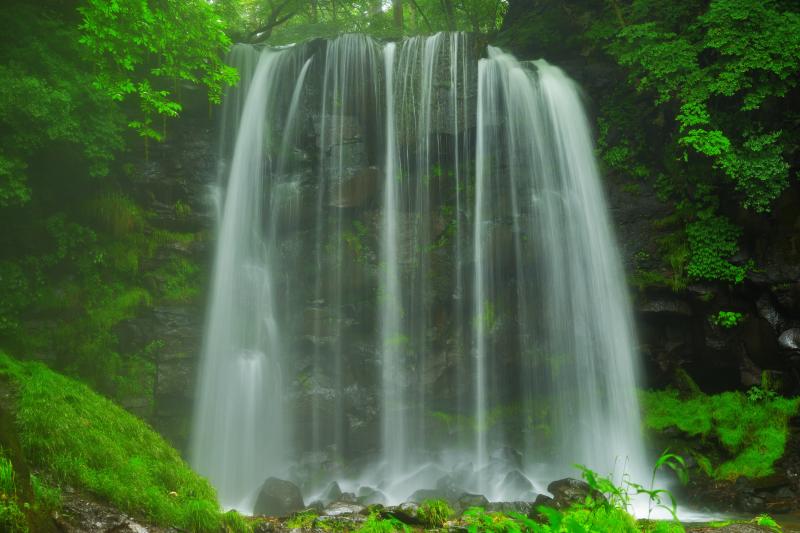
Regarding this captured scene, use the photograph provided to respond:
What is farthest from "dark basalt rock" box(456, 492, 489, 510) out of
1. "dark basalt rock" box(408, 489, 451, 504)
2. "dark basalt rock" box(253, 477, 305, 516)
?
"dark basalt rock" box(253, 477, 305, 516)

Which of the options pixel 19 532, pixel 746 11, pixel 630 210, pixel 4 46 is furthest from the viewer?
pixel 630 210

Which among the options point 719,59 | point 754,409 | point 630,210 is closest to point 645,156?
point 630,210

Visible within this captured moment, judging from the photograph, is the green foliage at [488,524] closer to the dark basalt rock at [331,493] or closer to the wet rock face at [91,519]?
the wet rock face at [91,519]

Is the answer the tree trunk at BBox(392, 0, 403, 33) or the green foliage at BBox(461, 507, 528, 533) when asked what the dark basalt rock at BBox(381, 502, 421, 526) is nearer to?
the green foliage at BBox(461, 507, 528, 533)

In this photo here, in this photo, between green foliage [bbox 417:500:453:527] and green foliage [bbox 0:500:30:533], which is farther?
green foliage [bbox 417:500:453:527]

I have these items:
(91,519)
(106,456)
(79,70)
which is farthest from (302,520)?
(79,70)

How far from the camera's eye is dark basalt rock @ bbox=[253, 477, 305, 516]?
27.7 ft

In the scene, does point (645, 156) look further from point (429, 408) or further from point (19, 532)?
point (19, 532)

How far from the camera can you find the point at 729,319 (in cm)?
1107

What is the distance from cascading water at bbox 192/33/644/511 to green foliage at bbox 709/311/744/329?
1886mm

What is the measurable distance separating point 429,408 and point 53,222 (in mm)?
9043

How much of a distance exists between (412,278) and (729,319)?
713 centimetres

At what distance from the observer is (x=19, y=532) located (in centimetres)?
392

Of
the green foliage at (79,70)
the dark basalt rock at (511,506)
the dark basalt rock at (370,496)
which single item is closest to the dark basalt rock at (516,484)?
the dark basalt rock at (511,506)
